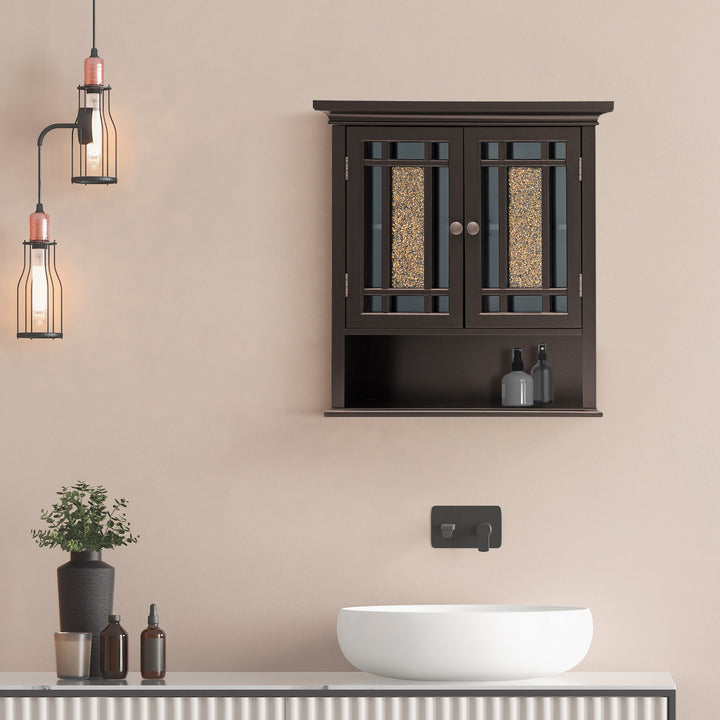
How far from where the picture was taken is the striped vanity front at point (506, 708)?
97.7 inches

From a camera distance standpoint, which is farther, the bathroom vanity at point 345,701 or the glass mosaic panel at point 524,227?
the glass mosaic panel at point 524,227

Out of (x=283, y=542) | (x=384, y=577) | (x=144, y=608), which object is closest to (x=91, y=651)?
(x=144, y=608)

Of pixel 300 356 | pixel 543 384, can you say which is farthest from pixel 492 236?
pixel 300 356

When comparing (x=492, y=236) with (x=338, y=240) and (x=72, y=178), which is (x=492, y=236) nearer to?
(x=338, y=240)

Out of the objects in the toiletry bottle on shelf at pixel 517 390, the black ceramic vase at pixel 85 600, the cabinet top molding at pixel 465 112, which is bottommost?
the black ceramic vase at pixel 85 600

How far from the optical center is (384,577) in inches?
114

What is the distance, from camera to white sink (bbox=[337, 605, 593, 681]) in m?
2.48

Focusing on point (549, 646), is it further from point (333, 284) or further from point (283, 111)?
point (283, 111)

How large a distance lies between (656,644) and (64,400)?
1674mm

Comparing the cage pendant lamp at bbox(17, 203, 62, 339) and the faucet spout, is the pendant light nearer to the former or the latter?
the cage pendant lamp at bbox(17, 203, 62, 339)

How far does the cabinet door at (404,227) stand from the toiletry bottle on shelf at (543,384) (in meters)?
0.29

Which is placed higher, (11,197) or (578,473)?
(11,197)

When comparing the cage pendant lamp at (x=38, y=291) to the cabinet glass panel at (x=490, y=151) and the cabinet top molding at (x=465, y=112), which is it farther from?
the cabinet glass panel at (x=490, y=151)

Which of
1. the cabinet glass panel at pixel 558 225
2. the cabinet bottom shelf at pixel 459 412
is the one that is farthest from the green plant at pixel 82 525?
the cabinet glass panel at pixel 558 225
